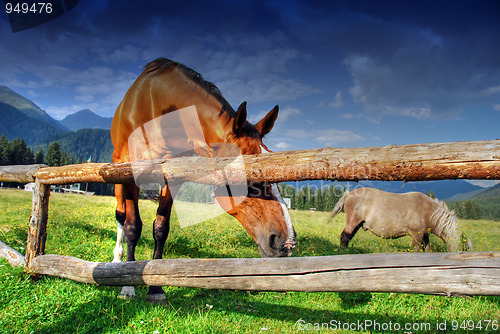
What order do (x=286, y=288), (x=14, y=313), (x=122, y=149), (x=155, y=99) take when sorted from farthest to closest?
(x=122, y=149), (x=155, y=99), (x=14, y=313), (x=286, y=288)

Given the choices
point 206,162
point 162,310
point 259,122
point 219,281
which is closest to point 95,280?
point 162,310

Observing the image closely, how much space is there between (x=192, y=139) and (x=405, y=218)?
6919 millimetres

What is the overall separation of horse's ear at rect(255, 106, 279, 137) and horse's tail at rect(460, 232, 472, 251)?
263 inches

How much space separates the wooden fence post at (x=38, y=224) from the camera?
13.5 ft

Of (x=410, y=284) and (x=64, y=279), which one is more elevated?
(x=410, y=284)

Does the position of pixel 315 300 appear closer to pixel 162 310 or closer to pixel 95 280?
pixel 162 310

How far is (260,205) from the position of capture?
11.0ft

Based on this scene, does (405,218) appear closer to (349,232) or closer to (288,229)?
(349,232)

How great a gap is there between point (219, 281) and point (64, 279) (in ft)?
10.0

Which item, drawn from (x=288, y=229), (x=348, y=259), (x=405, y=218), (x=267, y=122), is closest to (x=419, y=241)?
(x=405, y=218)

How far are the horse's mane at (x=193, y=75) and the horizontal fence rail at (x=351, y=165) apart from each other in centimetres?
130

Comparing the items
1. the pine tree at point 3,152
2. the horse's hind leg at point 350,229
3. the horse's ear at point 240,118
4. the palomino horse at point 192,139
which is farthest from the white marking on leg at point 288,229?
the pine tree at point 3,152

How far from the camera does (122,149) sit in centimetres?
474

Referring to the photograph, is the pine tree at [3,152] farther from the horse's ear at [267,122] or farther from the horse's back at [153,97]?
the horse's ear at [267,122]
